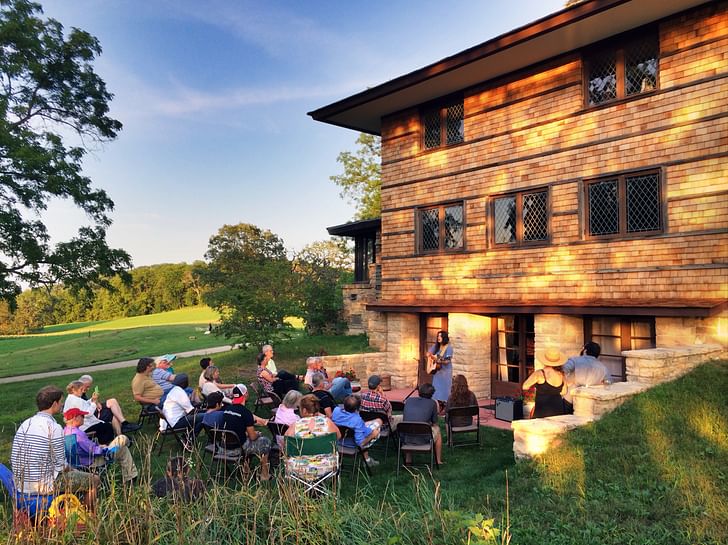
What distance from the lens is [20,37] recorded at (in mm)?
14258

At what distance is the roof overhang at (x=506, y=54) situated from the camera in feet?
31.5

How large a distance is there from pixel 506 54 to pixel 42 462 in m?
10.7

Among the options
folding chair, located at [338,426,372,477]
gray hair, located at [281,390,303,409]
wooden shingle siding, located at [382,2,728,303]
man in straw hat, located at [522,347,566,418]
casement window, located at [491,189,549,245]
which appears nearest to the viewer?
folding chair, located at [338,426,372,477]

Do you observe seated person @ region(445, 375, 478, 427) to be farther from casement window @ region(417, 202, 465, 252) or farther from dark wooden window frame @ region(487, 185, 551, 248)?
casement window @ region(417, 202, 465, 252)

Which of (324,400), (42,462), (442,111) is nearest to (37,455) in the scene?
(42,462)

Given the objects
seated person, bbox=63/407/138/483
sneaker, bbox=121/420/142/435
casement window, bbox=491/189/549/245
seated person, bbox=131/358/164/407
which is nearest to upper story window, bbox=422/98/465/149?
casement window, bbox=491/189/549/245

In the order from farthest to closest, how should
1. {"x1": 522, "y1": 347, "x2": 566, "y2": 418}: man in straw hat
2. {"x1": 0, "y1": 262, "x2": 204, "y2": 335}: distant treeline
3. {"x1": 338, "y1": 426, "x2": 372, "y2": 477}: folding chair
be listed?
{"x1": 0, "y1": 262, "x2": 204, "y2": 335}: distant treeline → {"x1": 522, "y1": 347, "x2": 566, "y2": 418}: man in straw hat → {"x1": 338, "y1": 426, "x2": 372, "y2": 477}: folding chair

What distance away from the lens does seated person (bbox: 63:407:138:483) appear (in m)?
5.96

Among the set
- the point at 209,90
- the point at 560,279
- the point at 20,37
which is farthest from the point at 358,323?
the point at 209,90

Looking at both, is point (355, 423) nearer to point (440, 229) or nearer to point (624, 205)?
point (624, 205)

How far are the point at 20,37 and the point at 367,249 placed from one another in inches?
490

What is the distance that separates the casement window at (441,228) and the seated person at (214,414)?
309 inches

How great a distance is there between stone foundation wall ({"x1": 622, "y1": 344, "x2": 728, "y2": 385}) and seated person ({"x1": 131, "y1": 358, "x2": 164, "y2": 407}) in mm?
7667

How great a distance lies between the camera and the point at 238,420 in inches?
267
